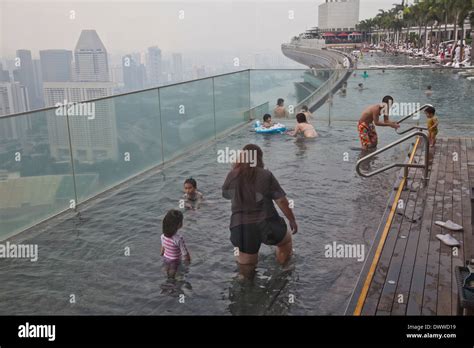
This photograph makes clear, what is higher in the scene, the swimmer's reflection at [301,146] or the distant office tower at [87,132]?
the distant office tower at [87,132]

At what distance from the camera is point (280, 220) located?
609cm

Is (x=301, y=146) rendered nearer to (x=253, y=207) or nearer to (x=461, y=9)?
(x=253, y=207)

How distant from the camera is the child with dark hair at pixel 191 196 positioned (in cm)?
901

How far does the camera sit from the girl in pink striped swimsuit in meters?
6.12

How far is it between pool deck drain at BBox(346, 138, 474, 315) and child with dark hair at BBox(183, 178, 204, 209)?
3.33 m

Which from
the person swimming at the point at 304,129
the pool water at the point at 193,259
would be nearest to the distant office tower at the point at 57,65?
the person swimming at the point at 304,129

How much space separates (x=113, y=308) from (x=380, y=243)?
3.58 m

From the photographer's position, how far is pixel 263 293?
571cm

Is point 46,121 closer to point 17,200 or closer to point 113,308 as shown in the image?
point 17,200

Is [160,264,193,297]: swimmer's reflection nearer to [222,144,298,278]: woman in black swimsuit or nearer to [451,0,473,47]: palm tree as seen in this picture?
[222,144,298,278]: woman in black swimsuit

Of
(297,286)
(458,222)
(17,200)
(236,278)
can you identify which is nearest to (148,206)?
(17,200)

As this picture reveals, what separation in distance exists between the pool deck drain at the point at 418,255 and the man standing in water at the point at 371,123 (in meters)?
3.14

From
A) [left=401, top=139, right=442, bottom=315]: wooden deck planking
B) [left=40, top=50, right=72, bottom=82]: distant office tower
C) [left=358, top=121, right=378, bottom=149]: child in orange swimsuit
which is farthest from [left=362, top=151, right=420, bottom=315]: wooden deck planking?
[left=40, top=50, right=72, bottom=82]: distant office tower

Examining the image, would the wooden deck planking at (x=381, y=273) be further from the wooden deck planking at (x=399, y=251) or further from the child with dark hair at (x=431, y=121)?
the child with dark hair at (x=431, y=121)
